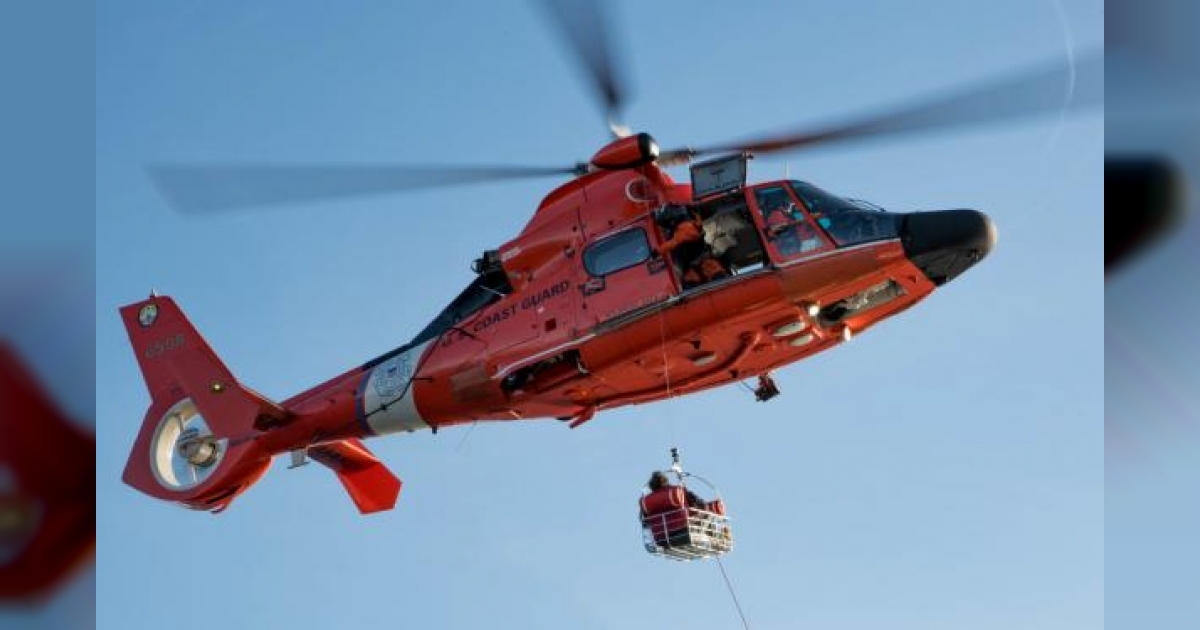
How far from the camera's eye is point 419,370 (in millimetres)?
17359

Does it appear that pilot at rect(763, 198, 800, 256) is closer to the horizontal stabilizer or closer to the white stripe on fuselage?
the white stripe on fuselage

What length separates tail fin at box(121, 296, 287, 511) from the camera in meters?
18.6

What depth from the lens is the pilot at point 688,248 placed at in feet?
49.6

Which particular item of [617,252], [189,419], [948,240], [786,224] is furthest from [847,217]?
[189,419]

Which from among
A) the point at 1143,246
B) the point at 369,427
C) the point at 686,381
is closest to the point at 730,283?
the point at 686,381

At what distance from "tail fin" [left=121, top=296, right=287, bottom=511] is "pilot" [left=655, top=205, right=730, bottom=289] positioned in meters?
6.73

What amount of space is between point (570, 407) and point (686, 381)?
1640 millimetres

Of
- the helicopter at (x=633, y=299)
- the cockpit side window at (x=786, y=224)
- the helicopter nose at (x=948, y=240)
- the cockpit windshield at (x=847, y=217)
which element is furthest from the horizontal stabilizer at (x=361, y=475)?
the helicopter nose at (x=948, y=240)

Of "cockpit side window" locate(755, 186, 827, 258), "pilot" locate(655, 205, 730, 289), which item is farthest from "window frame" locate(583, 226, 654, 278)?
"cockpit side window" locate(755, 186, 827, 258)

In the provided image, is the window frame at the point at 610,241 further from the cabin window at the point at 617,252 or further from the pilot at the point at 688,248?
the pilot at the point at 688,248

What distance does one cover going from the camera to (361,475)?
65.0 ft

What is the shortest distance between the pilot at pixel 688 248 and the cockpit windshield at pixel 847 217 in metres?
1.29

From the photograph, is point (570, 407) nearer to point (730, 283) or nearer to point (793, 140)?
point (730, 283)

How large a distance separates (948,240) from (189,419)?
11991 millimetres
